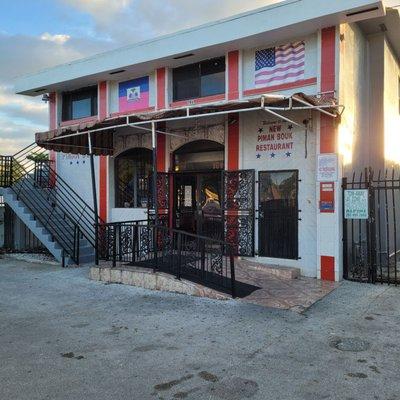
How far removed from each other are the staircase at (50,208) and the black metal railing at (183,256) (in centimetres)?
179

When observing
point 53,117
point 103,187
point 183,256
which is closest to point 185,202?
point 103,187

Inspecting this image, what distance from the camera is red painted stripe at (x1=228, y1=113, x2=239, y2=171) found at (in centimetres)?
1015

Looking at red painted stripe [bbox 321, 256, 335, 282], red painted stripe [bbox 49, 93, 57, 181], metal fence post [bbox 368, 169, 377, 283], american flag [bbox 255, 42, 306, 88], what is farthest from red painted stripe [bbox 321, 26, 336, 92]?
red painted stripe [bbox 49, 93, 57, 181]

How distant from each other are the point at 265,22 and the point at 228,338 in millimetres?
6893

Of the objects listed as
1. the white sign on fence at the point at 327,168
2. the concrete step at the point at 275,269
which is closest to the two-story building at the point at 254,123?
the white sign on fence at the point at 327,168

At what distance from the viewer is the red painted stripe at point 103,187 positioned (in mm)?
12766

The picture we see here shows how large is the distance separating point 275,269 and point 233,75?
4759 millimetres

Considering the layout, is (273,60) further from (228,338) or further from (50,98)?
(50,98)

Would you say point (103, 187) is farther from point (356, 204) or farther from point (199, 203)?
point (356, 204)

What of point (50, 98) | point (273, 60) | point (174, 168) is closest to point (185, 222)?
point (174, 168)

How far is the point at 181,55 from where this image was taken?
10.7 meters

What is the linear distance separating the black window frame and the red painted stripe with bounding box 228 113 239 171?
5.11 meters

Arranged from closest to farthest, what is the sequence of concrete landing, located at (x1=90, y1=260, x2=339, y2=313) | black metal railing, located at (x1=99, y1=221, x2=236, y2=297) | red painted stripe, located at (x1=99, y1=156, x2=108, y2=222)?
1. concrete landing, located at (x1=90, y1=260, x2=339, y2=313)
2. black metal railing, located at (x1=99, y1=221, x2=236, y2=297)
3. red painted stripe, located at (x1=99, y1=156, x2=108, y2=222)

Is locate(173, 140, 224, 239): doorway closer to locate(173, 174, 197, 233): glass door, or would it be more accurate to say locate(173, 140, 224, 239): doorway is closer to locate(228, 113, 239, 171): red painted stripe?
locate(173, 174, 197, 233): glass door
